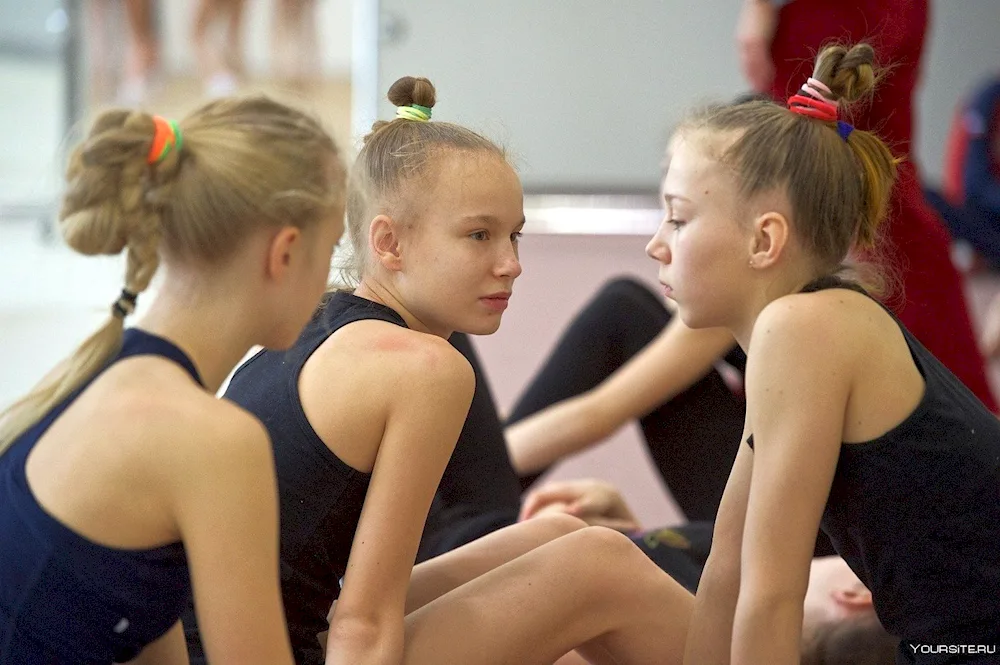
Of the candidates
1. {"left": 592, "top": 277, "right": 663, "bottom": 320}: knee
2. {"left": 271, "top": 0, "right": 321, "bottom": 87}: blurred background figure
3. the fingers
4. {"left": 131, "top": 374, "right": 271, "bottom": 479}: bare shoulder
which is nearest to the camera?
{"left": 131, "top": 374, "right": 271, "bottom": 479}: bare shoulder

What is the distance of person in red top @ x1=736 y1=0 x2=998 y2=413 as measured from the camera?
6.23 ft

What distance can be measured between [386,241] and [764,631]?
54 cm

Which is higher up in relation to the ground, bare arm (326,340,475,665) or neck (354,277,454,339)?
neck (354,277,454,339)

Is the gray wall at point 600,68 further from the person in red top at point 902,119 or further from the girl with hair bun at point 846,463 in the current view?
the girl with hair bun at point 846,463

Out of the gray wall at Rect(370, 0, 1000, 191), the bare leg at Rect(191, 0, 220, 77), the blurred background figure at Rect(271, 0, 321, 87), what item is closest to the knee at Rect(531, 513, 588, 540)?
the gray wall at Rect(370, 0, 1000, 191)

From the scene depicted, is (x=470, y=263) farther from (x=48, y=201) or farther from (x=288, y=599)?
(x=48, y=201)

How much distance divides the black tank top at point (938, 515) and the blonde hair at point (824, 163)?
0.63ft

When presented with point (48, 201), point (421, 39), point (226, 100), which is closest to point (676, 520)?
point (421, 39)

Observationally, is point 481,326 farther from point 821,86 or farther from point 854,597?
point 854,597

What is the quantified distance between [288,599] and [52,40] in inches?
127

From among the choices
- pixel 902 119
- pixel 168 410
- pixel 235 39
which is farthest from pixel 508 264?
pixel 235 39

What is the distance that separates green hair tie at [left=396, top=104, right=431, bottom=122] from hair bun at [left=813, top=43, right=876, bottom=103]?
0.41 metres

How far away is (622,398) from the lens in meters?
1.92

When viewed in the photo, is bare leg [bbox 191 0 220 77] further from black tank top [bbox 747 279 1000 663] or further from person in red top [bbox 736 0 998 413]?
black tank top [bbox 747 279 1000 663]
